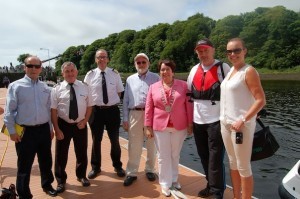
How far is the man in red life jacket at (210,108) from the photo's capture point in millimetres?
3736

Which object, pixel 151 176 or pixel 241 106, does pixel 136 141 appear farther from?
pixel 241 106

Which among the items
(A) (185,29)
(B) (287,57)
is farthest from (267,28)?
(A) (185,29)

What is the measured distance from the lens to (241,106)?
328cm

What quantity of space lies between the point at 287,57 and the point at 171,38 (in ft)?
112

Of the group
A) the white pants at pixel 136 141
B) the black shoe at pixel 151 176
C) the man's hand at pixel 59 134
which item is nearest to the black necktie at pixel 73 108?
the man's hand at pixel 59 134

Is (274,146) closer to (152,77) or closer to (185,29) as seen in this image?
(152,77)

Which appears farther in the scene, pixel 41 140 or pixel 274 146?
pixel 41 140

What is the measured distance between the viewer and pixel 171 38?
259ft

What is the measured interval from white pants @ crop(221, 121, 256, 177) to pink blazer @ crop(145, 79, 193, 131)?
691 millimetres

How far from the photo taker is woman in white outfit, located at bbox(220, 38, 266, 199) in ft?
10.5

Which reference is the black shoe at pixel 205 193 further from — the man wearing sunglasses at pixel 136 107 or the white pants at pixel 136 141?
the white pants at pixel 136 141

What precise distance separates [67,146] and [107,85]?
1116 mm

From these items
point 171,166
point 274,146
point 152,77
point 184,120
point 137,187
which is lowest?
point 137,187

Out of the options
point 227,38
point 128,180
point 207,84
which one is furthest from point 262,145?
point 227,38
